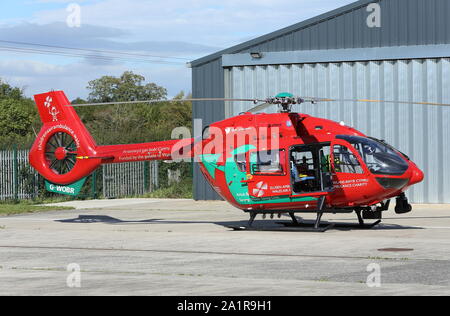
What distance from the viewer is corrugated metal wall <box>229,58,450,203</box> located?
26469mm

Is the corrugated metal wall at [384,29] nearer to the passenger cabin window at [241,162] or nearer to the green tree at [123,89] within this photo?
the passenger cabin window at [241,162]

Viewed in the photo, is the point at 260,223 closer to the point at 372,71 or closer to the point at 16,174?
the point at 372,71

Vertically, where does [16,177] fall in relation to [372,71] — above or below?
below

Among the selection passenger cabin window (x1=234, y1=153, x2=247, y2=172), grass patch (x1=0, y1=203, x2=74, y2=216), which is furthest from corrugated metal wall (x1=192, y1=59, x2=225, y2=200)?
passenger cabin window (x1=234, y1=153, x2=247, y2=172)

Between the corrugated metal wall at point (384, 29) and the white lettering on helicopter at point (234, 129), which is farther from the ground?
the corrugated metal wall at point (384, 29)

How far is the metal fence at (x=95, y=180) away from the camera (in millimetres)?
31656

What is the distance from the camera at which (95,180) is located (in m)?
33.6

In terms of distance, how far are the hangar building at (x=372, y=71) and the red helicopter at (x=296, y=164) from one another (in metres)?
8.31

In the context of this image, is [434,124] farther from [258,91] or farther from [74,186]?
[74,186]

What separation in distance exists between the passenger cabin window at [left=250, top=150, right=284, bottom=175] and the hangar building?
379 inches

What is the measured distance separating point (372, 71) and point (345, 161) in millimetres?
10239

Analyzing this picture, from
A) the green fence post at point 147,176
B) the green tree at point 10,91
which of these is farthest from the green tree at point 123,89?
the green fence post at point 147,176

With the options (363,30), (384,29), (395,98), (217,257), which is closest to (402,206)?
(217,257)

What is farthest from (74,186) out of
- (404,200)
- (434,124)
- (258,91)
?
(434,124)
